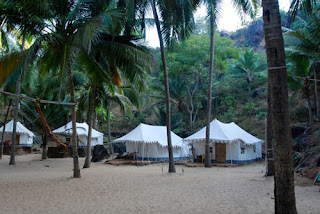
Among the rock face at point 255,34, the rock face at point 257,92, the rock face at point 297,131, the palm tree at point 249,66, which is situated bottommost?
the rock face at point 297,131

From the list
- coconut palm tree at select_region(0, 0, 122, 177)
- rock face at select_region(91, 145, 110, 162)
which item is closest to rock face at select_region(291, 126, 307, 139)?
rock face at select_region(91, 145, 110, 162)

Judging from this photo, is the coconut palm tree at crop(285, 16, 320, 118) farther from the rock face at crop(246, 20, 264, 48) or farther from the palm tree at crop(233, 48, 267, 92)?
the rock face at crop(246, 20, 264, 48)

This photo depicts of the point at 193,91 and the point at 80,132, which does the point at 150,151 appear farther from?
the point at 193,91

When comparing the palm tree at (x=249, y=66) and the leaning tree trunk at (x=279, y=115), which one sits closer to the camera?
the leaning tree trunk at (x=279, y=115)

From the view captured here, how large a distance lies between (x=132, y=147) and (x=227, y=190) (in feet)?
40.0

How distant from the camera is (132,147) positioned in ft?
64.5

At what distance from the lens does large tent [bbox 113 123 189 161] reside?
17.9 meters

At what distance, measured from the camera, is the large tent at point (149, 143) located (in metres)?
17.9

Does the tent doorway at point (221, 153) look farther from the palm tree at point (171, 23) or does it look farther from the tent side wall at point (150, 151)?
the palm tree at point (171, 23)

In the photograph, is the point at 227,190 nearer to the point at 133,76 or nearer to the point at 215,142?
the point at 133,76

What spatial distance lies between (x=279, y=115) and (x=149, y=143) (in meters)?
14.9

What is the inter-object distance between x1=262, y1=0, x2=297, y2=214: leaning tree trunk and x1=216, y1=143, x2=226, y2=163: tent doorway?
521 inches

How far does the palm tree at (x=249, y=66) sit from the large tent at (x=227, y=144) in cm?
1299

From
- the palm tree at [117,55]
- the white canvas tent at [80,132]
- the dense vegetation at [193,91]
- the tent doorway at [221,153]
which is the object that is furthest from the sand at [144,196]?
the white canvas tent at [80,132]
